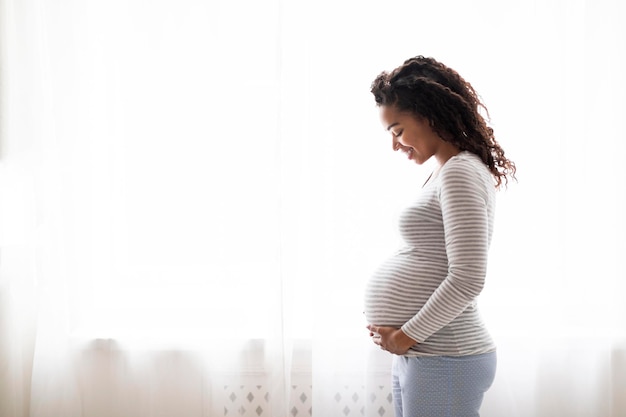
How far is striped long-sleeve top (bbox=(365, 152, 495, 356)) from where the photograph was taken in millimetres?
1265

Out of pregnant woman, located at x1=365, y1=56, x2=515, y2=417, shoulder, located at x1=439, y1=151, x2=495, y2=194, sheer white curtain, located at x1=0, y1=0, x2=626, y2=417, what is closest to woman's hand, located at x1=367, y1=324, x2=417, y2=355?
pregnant woman, located at x1=365, y1=56, x2=515, y2=417

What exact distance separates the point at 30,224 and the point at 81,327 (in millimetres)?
359

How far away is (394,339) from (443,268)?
186mm

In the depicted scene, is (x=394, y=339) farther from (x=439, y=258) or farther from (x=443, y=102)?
(x=443, y=102)

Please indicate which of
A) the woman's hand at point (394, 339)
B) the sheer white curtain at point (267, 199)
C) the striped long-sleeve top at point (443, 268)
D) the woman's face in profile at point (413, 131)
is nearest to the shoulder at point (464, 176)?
the striped long-sleeve top at point (443, 268)

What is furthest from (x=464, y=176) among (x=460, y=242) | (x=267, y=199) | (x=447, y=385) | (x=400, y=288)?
(x=267, y=199)

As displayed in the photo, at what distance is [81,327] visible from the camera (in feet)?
6.55

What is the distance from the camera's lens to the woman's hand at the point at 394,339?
4.42 feet

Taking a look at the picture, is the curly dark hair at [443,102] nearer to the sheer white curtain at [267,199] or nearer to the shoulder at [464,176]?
the shoulder at [464,176]

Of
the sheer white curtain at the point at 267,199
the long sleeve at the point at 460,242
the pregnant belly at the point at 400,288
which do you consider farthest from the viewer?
the sheer white curtain at the point at 267,199

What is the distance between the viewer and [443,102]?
138cm

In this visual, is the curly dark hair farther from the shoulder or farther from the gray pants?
the gray pants

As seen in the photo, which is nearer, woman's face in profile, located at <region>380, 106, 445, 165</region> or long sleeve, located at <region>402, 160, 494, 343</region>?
long sleeve, located at <region>402, 160, 494, 343</region>

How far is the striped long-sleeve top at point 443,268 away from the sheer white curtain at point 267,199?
20.9 inches
